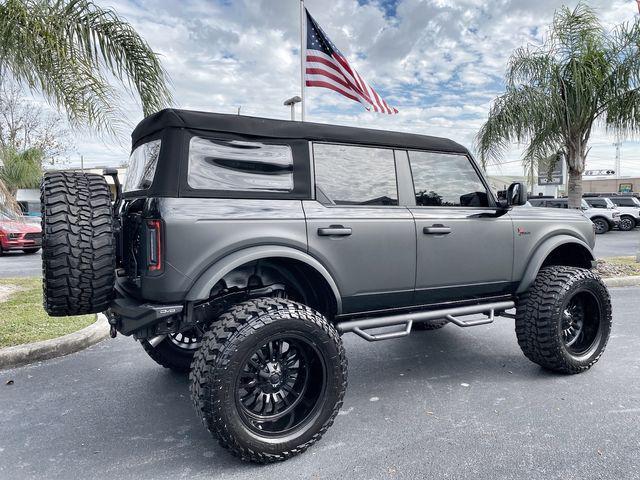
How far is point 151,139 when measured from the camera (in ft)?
10.2

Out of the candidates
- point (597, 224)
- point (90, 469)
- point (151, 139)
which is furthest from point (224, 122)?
point (597, 224)

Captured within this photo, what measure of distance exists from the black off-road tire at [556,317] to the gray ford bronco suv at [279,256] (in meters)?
0.01

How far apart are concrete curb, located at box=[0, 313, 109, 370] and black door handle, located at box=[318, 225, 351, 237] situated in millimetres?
3059

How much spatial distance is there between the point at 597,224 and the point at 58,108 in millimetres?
22489

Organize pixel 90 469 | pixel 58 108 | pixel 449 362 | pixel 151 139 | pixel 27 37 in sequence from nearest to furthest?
1. pixel 90 469
2. pixel 151 139
3. pixel 449 362
4. pixel 27 37
5. pixel 58 108

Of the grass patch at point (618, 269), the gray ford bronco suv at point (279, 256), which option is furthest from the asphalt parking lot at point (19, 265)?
the grass patch at point (618, 269)

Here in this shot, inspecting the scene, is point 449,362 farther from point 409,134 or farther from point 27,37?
point 27,37

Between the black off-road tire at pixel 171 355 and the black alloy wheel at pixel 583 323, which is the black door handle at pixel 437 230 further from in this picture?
the black off-road tire at pixel 171 355

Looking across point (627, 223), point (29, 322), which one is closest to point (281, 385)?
point (29, 322)

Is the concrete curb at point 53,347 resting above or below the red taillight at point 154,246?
below

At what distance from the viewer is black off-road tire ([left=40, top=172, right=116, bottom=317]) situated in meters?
2.64

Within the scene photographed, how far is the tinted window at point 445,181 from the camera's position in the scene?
11.7ft

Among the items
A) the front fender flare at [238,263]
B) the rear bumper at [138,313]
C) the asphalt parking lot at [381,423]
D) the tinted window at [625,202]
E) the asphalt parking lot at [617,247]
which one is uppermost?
the tinted window at [625,202]

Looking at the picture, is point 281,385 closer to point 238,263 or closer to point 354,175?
point 238,263
